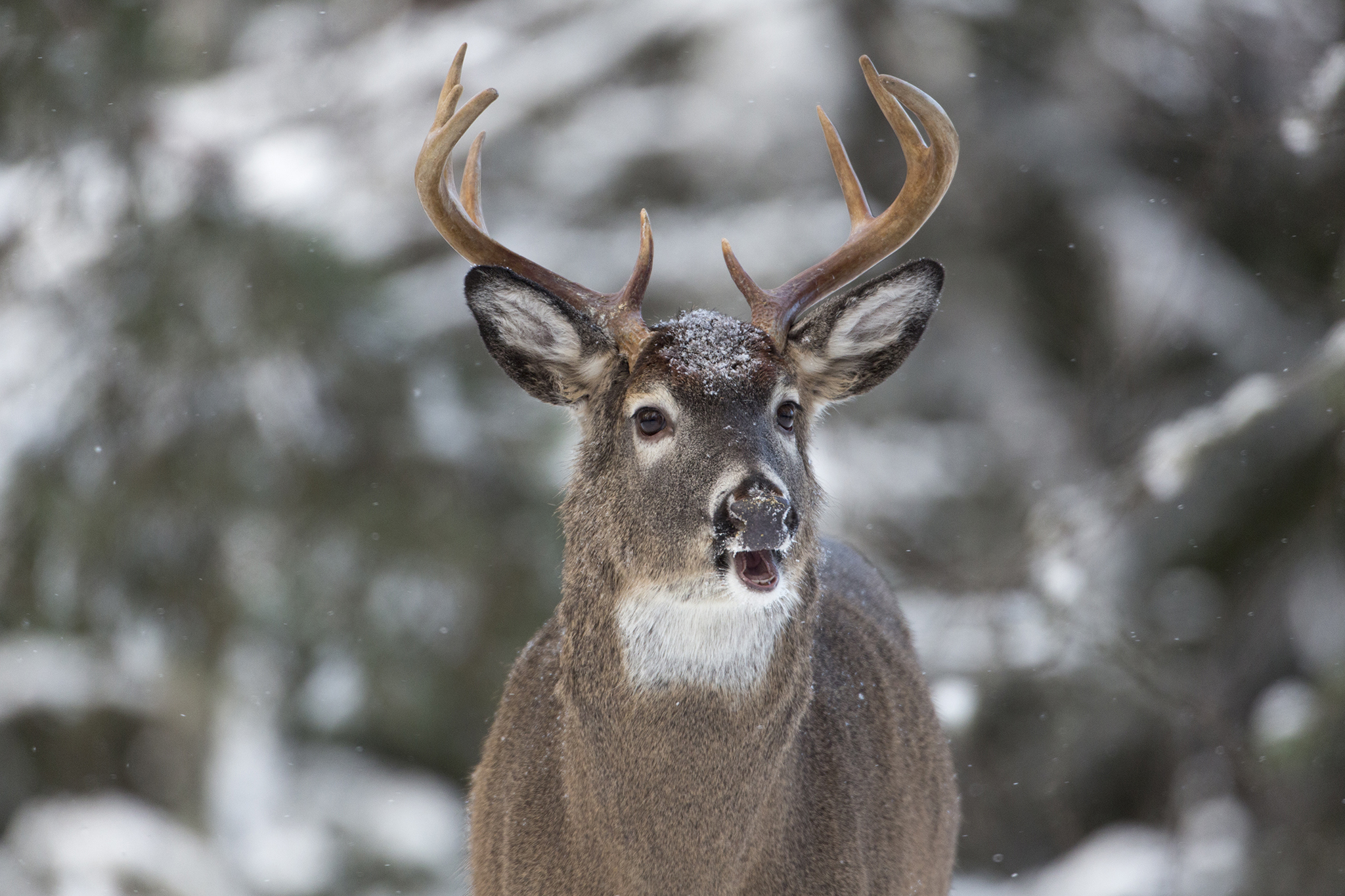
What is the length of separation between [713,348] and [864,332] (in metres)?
0.46

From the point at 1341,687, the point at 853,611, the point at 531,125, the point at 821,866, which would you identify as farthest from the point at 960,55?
the point at 821,866

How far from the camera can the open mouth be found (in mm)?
2383

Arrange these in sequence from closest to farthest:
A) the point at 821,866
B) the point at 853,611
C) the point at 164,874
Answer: the point at 821,866, the point at 853,611, the point at 164,874

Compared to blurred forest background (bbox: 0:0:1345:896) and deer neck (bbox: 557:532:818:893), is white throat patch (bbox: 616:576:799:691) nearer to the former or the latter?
deer neck (bbox: 557:532:818:893)

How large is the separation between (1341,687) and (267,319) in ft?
15.3

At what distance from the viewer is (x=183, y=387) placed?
554 cm

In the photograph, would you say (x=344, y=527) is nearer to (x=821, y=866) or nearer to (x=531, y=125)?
(x=531, y=125)

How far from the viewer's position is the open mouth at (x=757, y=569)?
238 centimetres

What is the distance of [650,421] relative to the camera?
2631 millimetres

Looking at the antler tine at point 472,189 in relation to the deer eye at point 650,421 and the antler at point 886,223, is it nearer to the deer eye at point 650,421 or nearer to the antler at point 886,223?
the antler at point 886,223

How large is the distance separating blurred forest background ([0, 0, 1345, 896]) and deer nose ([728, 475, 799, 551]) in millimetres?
3061

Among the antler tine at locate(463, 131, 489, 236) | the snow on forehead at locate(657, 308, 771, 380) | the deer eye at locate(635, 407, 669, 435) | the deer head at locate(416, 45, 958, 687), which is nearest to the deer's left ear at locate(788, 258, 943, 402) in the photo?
the deer head at locate(416, 45, 958, 687)

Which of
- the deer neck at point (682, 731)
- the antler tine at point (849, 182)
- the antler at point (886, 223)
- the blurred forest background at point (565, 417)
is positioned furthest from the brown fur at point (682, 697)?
the blurred forest background at point (565, 417)

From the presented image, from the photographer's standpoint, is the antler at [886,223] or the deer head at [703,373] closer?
the deer head at [703,373]
